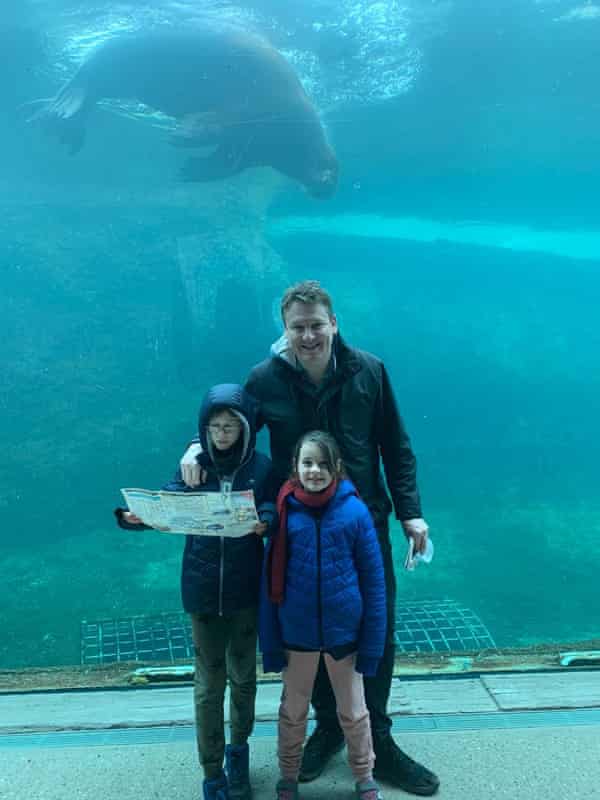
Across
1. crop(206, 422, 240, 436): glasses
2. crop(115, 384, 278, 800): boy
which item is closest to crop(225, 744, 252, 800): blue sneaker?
crop(115, 384, 278, 800): boy

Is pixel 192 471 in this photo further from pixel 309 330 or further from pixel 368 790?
pixel 368 790

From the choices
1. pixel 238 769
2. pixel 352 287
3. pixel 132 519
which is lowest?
pixel 238 769

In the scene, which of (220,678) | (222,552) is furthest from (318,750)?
(222,552)

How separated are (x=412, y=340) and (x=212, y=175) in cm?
209

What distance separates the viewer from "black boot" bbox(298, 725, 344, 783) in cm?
200

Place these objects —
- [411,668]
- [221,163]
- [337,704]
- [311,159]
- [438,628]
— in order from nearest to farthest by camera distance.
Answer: [337,704]
[411,668]
[438,628]
[221,163]
[311,159]

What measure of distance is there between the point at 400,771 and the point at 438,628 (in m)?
2.26

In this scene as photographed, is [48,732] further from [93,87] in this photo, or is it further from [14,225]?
[93,87]

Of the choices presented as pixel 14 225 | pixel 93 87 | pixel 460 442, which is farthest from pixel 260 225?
pixel 460 442

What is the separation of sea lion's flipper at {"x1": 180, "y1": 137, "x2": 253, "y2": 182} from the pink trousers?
12.2 ft

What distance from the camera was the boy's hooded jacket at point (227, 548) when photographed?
5.97ft

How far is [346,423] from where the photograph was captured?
1933 millimetres

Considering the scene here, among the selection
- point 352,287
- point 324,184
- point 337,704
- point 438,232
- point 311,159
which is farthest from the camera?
point 438,232

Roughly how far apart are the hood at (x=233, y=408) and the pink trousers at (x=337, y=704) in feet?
2.10
